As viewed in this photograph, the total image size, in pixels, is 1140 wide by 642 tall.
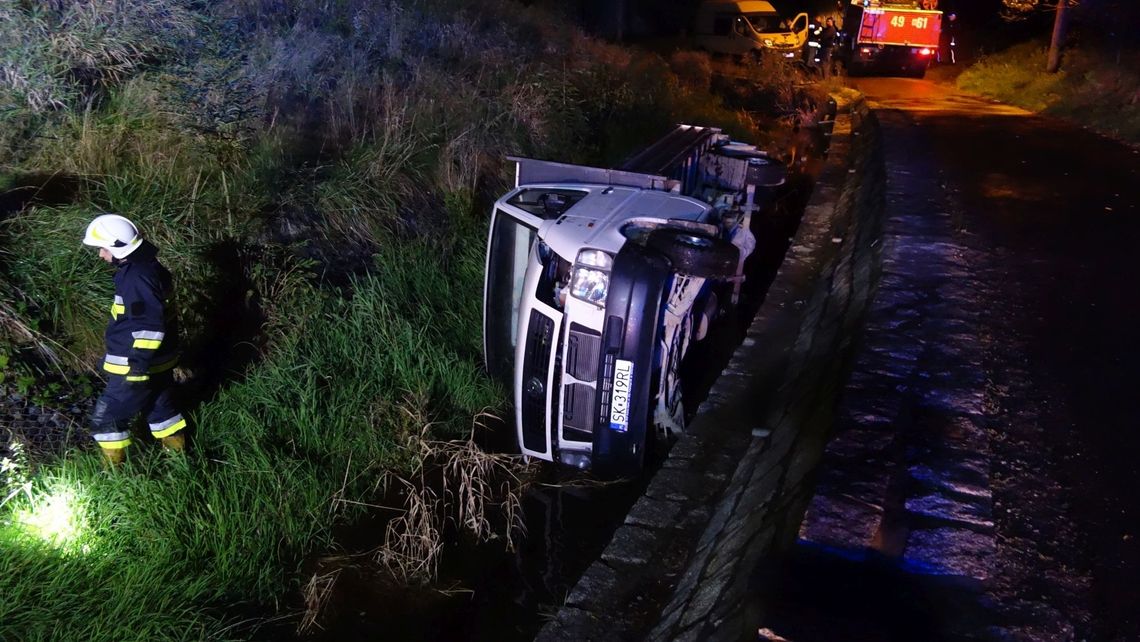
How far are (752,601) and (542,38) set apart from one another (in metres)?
12.6

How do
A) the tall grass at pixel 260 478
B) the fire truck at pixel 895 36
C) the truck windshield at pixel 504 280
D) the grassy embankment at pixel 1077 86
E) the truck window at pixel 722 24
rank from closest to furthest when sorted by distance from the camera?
the tall grass at pixel 260 478
the truck windshield at pixel 504 280
the grassy embankment at pixel 1077 86
the fire truck at pixel 895 36
the truck window at pixel 722 24

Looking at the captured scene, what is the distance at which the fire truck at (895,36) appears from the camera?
2055cm

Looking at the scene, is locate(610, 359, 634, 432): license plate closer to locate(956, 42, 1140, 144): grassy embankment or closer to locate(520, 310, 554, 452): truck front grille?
locate(520, 310, 554, 452): truck front grille

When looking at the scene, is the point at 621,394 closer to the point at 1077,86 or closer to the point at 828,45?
the point at 1077,86

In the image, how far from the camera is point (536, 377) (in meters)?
5.07

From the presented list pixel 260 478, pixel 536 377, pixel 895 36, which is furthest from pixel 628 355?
pixel 895 36

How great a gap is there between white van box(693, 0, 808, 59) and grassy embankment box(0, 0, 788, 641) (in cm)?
1485

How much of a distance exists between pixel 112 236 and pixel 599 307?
8.96ft

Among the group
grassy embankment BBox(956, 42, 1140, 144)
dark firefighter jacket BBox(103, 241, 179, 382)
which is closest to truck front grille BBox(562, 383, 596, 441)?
dark firefighter jacket BBox(103, 241, 179, 382)

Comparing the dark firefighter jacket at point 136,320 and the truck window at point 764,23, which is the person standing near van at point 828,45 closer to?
the truck window at point 764,23

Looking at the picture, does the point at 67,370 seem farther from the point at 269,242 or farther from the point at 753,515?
the point at 753,515

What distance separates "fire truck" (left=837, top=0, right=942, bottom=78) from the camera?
67.4 ft

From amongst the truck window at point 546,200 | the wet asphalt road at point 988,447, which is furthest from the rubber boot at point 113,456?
the wet asphalt road at point 988,447

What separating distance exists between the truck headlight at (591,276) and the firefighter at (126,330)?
2.35 metres
